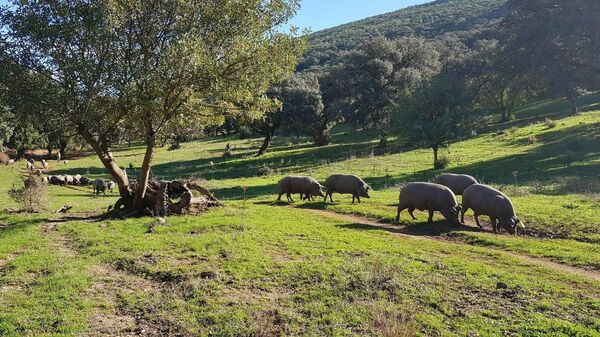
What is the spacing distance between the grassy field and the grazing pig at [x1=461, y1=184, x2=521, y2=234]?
72cm

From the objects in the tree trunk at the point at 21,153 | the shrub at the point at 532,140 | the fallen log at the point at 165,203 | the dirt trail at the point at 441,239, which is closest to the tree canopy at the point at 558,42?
the shrub at the point at 532,140

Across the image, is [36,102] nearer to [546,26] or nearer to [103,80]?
[103,80]

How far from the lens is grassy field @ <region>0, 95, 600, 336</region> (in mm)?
10438

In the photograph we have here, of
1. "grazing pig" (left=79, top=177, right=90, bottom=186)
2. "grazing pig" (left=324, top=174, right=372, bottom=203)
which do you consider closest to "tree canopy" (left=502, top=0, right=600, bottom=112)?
"grazing pig" (left=324, top=174, right=372, bottom=203)

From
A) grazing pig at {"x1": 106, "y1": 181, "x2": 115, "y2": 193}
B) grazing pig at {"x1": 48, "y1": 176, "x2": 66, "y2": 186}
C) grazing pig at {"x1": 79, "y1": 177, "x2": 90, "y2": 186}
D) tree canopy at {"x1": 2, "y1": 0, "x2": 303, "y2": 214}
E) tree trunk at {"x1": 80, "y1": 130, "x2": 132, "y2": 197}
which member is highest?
tree canopy at {"x1": 2, "y1": 0, "x2": 303, "y2": 214}

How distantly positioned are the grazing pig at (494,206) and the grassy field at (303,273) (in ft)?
2.38

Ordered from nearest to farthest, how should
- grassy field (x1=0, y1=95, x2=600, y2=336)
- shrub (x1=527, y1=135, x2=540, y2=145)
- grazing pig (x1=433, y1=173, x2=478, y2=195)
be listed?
grassy field (x1=0, y1=95, x2=600, y2=336)
grazing pig (x1=433, y1=173, x2=478, y2=195)
shrub (x1=527, y1=135, x2=540, y2=145)

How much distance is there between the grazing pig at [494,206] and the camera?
19.0 m

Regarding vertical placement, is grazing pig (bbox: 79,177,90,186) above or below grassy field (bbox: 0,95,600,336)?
above

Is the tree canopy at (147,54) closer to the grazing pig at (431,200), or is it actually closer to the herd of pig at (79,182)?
the grazing pig at (431,200)

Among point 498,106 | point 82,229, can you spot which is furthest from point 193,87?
point 498,106

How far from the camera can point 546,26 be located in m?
42.1

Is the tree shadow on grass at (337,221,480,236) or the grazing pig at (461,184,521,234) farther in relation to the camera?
the tree shadow on grass at (337,221,480,236)

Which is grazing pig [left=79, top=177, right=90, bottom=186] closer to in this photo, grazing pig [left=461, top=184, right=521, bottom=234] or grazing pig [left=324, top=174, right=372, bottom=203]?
grazing pig [left=324, top=174, right=372, bottom=203]
